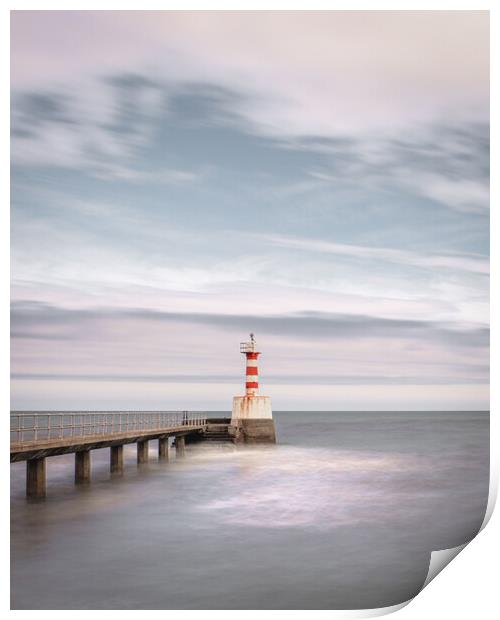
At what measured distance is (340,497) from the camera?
41.9 ft

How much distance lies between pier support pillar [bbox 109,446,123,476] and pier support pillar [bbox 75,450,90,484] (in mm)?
1733

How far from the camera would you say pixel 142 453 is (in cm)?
1705

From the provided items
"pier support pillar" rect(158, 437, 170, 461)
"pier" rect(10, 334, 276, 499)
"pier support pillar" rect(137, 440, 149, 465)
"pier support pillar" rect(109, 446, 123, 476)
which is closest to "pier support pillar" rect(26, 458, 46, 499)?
"pier" rect(10, 334, 276, 499)

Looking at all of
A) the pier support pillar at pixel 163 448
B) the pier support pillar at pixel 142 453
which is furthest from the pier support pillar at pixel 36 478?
the pier support pillar at pixel 163 448

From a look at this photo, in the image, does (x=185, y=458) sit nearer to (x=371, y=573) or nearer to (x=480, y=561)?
(x=371, y=573)

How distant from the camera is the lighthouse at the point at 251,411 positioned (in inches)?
838

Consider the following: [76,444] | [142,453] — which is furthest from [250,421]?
[76,444]

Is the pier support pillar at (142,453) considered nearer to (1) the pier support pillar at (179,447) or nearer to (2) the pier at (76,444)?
(2) the pier at (76,444)

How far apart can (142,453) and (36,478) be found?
21.8 ft

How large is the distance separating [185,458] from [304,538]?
439 inches

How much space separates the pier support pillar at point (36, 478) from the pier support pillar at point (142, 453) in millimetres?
6147

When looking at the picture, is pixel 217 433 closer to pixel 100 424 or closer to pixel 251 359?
pixel 251 359
